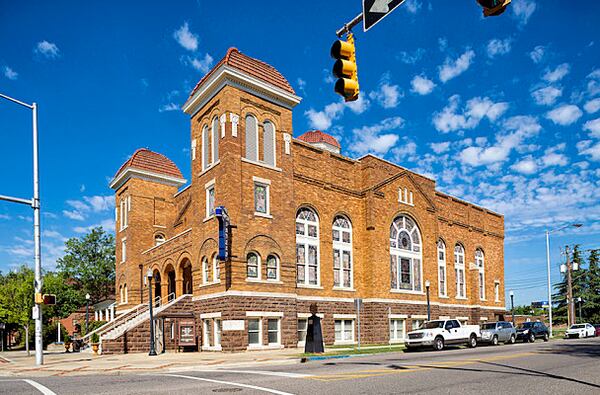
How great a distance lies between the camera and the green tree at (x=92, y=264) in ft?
214

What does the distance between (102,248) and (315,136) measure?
37321 millimetres

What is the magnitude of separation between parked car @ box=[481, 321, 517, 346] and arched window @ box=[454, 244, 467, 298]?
391 inches

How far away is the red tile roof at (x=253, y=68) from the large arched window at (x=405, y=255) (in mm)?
12470

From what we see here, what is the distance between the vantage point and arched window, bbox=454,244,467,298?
44.2m

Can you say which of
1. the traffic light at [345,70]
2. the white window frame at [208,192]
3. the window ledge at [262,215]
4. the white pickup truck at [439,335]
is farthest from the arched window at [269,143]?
the traffic light at [345,70]

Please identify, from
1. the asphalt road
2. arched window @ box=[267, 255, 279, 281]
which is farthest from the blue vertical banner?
the asphalt road

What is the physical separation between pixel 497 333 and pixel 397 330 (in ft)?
22.1

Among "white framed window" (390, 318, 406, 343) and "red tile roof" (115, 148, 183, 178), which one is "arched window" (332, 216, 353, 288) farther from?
"red tile roof" (115, 148, 183, 178)

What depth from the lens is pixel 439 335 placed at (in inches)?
1047

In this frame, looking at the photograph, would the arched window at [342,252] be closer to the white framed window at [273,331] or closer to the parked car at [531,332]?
the white framed window at [273,331]

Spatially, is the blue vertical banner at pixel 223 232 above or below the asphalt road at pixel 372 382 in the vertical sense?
above

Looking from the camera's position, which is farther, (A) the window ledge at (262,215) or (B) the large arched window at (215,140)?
(B) the large arched window at (215,140)

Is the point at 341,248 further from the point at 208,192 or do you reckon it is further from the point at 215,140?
the point at 215,140

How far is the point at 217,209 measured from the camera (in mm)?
26656
